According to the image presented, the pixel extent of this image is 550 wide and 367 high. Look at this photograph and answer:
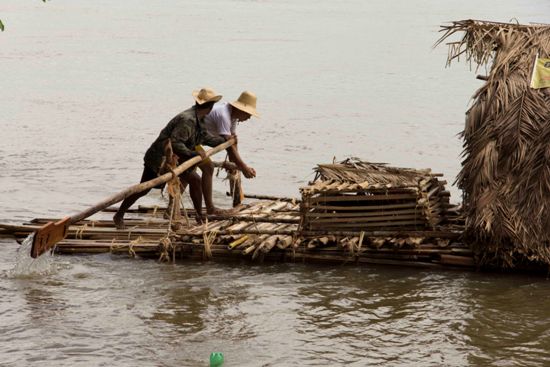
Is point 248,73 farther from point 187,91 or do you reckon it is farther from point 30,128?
point 30,128

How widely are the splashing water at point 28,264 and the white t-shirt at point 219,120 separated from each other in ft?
6.43

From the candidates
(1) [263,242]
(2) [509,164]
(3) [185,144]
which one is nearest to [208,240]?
(1) [263,242]

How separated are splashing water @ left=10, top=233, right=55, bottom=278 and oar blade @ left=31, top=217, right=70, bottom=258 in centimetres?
47

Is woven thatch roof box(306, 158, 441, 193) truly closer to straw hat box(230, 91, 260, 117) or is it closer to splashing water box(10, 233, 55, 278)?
straw hat box(230, 91, 260, 117)

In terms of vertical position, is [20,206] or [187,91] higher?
[187,91]

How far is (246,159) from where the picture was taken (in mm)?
14992

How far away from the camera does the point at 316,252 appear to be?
860 cm

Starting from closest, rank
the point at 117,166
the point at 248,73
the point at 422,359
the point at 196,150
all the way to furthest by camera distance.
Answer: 1. the point at 422,359
2. the point at 196,150
3. the point at 117,166
4. the point at 248,73

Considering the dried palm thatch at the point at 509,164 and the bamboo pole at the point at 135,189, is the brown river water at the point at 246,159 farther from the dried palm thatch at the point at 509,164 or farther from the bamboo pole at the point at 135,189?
the bamboo pole at the point at 135,189

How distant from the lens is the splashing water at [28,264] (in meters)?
8.52

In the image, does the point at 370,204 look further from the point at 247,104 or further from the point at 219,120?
the point at 219,120

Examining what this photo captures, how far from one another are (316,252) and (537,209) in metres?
1.80

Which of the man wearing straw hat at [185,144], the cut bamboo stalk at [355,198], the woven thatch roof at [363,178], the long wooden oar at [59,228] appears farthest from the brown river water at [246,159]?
the man wearing straw hat at [185,144]

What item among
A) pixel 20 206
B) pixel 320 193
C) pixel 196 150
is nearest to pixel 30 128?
pixel 20 206
